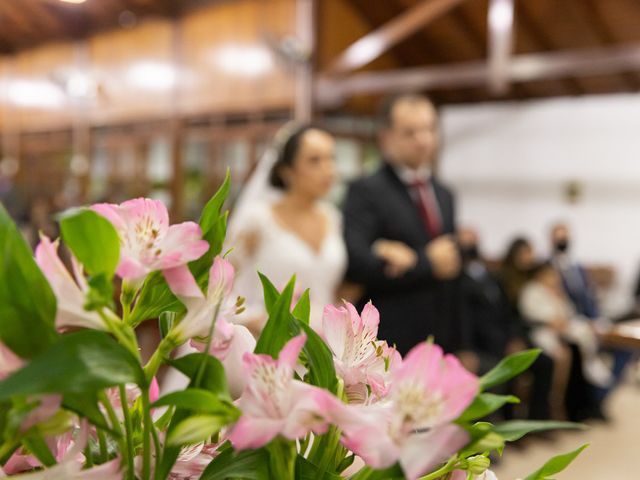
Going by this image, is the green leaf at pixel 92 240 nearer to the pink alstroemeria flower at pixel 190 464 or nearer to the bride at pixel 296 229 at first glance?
the pink alstroemeria flower at pixel 190 464

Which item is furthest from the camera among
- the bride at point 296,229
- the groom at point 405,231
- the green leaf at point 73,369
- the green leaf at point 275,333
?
the bride at point 296,229

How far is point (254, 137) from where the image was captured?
311 inches

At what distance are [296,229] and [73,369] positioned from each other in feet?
7.67

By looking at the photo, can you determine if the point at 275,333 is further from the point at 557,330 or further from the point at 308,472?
the point at 557,330

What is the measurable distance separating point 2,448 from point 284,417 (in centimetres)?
14

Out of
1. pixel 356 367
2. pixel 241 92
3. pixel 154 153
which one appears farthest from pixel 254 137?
pixel 356 367

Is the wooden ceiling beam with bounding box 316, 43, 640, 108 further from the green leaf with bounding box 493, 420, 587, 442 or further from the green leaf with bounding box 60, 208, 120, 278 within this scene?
the green leaf with bounding box 60, 208, 120, 278

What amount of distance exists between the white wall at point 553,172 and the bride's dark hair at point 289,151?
6248 mm

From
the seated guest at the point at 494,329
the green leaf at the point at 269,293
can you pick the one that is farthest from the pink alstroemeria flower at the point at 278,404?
the seated guest at the point at 494,329

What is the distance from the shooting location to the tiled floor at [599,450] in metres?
3.86

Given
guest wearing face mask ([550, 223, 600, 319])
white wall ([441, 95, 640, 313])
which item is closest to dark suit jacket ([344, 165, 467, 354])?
guest wearing face mask ([550, 223, 600, 319])

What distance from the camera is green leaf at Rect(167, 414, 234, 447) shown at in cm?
37

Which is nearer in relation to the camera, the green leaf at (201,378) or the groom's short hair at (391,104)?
the green leaf at (201,378)

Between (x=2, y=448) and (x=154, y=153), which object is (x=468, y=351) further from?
(x=154, y=153)
